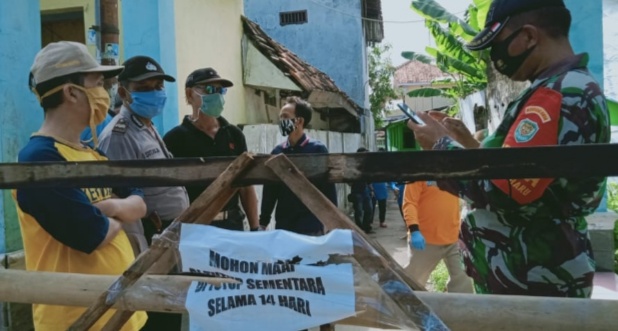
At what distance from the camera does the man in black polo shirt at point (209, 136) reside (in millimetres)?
3207

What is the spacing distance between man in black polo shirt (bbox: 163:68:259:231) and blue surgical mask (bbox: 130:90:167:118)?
45 cm

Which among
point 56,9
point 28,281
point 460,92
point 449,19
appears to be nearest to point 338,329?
point 28,281

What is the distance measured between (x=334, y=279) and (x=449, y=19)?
9.18m

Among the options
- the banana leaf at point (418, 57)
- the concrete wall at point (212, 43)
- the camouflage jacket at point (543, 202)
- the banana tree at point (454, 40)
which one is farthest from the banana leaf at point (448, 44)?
the camouflage jacket at point (543, 202)

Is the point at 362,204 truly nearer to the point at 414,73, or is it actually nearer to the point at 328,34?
the point at 328,34

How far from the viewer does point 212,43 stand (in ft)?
22.0

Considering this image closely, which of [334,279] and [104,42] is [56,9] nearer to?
[104,42]

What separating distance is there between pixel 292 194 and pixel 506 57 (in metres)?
2.01

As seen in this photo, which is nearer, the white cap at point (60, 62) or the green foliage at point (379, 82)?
the white cap at point (60, 62)

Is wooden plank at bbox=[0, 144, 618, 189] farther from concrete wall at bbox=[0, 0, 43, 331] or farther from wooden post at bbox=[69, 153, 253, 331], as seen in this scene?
concrete wall at bbox=[0, 0, 43, 331]

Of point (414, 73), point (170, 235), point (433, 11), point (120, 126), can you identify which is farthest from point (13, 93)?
point (414, 73)

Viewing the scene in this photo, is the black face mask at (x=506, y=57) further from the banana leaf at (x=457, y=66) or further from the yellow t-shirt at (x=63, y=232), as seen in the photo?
the banana leaf at (x=457, y=66)

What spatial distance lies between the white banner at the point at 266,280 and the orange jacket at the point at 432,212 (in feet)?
9.58

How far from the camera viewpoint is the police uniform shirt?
99.9 inches
